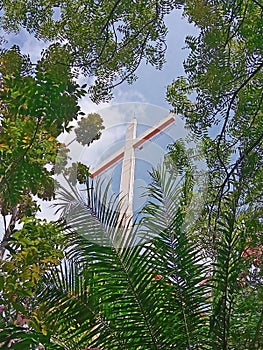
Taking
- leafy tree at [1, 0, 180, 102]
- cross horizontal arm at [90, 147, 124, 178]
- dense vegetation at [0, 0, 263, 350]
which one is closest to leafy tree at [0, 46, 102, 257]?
dense vegetation at [0, 0, 263, 350]

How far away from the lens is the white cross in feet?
6.17

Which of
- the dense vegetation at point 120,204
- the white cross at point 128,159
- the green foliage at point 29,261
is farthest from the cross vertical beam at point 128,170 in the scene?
the green foliage at point 29,261

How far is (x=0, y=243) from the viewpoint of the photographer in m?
2.00

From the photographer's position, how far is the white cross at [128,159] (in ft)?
6.17

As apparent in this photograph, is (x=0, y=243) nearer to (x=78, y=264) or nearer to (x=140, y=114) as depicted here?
(x=78, y=264)

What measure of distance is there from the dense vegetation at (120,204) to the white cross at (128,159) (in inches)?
4.1

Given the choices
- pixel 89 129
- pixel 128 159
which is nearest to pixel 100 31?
pixel 89 129

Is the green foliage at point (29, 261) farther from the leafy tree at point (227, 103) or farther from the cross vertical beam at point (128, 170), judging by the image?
the leafy tree at point (227, 103)

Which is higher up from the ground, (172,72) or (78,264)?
(172,72)

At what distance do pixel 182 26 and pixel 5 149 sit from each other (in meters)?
1.23

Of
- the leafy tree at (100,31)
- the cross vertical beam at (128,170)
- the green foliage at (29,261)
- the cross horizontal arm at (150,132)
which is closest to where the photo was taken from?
the green foliage at (29,261)

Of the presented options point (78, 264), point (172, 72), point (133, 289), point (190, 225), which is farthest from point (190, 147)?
point (133, 289)

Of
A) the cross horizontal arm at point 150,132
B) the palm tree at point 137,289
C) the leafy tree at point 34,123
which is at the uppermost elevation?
the cross horizontal arm at point 150,132

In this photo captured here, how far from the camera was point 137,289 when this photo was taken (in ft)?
4.56
